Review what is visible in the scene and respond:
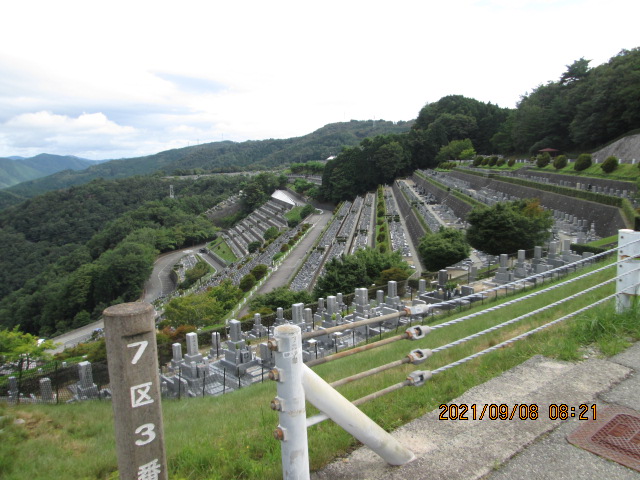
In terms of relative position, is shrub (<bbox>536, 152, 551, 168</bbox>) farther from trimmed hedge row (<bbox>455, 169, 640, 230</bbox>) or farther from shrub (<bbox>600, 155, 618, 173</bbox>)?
shrub (<bbox>600, 155, 618, 173</bbox>)

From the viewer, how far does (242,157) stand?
6171 inches

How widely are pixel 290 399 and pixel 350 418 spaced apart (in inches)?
15.4

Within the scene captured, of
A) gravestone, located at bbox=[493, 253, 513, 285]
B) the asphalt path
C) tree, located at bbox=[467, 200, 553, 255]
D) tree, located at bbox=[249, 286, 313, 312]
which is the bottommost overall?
the asphalt path

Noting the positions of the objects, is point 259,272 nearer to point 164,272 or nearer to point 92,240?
point 164,272

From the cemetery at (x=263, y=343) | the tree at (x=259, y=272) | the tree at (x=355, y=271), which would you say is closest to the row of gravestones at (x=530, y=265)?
the cemetery at (x=263, y=343)

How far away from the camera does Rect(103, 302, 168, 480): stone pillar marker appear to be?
196 cm

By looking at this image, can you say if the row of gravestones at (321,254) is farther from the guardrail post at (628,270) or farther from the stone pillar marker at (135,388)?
the stone pillar marker at (135,388)

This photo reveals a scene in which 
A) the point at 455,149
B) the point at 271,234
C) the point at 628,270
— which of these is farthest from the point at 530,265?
the point at 455,149

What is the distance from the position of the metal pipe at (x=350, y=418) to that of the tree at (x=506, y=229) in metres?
16.9

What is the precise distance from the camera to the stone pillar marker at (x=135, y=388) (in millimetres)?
1962

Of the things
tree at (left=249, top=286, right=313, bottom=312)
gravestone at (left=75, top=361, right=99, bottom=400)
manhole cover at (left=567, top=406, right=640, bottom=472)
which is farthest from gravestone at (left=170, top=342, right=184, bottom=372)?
manhole cover at (left=567, top=406, right=640, bottom=472)

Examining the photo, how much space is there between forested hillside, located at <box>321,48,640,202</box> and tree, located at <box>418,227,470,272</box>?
2210 cm

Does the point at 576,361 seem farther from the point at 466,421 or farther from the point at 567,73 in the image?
the point at 567,73

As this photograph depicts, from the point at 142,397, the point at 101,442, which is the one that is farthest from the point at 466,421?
the point at 101,442
